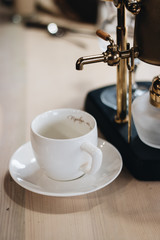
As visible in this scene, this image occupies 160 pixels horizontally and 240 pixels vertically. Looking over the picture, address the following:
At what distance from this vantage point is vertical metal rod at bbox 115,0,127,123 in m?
0.40

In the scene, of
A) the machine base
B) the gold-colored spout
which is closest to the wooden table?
the machine base

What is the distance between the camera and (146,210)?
1.16 ft

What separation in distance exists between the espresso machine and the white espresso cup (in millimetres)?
61

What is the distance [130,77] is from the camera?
15.9 inches

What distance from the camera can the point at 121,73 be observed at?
17.3 inches

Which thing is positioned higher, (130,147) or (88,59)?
(88,59)

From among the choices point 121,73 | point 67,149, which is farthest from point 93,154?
point 121,73

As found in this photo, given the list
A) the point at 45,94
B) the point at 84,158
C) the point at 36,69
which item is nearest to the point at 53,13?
the point at 36,69

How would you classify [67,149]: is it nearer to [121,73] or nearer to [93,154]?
[93,154]

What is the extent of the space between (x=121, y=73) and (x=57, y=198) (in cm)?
18

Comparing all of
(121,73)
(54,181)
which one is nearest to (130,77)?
(121,73)

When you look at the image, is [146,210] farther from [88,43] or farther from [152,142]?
[88,43]

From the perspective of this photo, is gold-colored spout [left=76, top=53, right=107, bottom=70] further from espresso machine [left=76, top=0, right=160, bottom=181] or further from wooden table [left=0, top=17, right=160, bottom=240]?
wooden table [left=0, top=17, right=160, bottom=240]

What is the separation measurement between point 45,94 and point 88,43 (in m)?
0.32
